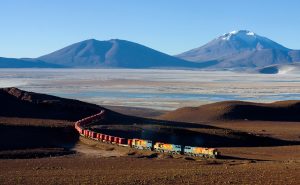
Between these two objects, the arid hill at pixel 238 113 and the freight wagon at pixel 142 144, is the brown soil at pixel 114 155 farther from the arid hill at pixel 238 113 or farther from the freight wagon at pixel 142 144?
the arid hill at pixel 238 113

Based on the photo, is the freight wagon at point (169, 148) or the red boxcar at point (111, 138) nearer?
the freight wagon at point (169, 148)

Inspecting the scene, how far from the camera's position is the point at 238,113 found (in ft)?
216

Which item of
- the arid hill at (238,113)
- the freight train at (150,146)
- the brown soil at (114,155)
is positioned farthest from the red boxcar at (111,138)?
the arid hill at (238,113)

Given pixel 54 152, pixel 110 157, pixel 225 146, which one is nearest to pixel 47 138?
pixel 54 152

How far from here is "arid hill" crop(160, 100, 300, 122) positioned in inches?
2584

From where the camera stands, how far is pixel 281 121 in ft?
212

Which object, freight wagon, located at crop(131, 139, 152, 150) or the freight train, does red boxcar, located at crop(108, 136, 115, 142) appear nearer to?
the freight train

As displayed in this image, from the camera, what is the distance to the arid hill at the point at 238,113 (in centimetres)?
6562

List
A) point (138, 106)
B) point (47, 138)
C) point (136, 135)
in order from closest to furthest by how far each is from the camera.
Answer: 1. point (47, 138)
2. point (136, 135)
3. point (138, 106)

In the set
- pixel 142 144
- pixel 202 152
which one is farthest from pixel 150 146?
pixel 202 152

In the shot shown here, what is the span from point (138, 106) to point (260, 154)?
43.1 m

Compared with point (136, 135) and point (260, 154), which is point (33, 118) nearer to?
point (136, 135)

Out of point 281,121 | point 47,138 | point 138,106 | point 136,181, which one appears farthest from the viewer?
point 138,106

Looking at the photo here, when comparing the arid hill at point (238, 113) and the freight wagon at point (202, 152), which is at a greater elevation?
the freight wagon at point (202, 152)
